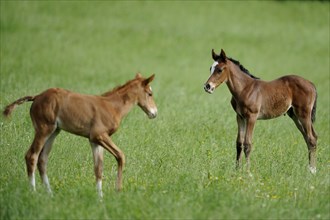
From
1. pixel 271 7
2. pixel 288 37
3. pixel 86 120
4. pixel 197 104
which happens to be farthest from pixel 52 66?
pixel 271 7

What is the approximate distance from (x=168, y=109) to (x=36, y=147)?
8.65m

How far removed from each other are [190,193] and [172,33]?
27989 mm

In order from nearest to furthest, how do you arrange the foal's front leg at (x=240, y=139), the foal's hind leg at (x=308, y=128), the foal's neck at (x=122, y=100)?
the foal's neck at (x=122, y=100)
the foal's front leg at (x=240, y=139)
the foal's hind leg at (x=308, y=128)

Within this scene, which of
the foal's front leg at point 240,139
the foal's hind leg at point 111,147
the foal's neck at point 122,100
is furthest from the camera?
the foal's front leg at point 240,139

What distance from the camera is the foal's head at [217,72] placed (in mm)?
11008

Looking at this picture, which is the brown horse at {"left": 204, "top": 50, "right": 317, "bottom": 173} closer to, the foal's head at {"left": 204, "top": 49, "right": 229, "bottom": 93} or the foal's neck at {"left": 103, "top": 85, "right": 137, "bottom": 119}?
the foal's head at {"left": 204, "top": 49, "right": 229, "bottom": 93}

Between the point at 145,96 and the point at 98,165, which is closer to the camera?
the point at 98,165

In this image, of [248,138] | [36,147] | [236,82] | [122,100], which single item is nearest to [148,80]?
[122,100]

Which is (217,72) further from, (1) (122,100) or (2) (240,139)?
(1) (122,100)

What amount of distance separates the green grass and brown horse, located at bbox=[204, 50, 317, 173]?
508mm

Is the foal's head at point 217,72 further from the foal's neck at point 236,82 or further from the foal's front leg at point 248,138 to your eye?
the foal's front leg at point 248,138

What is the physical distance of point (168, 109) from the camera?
57.4 feet

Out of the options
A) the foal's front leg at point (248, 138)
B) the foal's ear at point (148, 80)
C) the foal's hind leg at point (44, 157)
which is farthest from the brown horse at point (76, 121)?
the foal's front leg at point (248, 138)

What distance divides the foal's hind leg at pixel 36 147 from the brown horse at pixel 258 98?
3.04m
